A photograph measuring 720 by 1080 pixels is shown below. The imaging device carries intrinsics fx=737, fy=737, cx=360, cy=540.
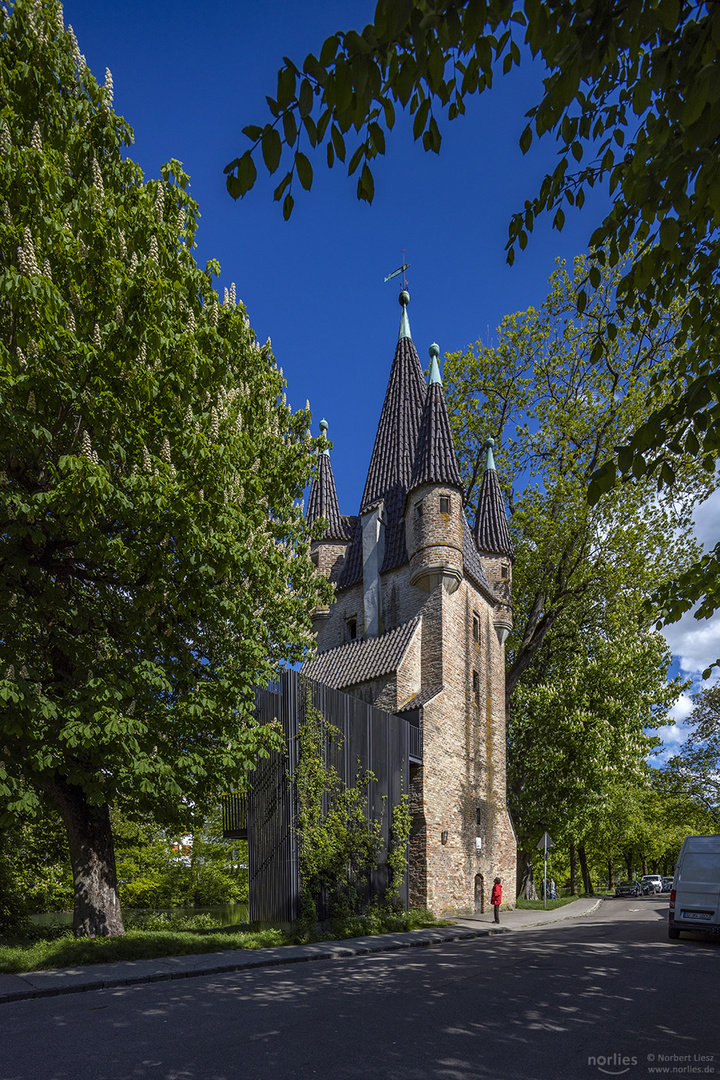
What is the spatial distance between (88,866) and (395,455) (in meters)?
19.5

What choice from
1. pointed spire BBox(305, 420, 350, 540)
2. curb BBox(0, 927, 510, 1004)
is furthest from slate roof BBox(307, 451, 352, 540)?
curb BBox(0, 927, 510, 1004)

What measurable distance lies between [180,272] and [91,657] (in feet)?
19.0

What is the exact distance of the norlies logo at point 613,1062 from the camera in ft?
17.9

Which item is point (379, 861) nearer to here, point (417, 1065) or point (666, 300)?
point (417, 1065)

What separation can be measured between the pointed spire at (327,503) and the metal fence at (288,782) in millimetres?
12336

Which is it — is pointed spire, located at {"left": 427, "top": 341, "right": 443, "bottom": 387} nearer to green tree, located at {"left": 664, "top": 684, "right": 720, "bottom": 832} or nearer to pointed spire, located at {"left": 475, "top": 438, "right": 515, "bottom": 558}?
pointed spire, located at {"left": 475, "top": 438, "right": 515, "bottom": 558}

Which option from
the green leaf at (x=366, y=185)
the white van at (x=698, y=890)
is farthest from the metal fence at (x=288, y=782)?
the green leaf at (x=366, y=185)

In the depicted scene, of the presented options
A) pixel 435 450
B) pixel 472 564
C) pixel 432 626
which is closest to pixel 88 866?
pixel 432 626

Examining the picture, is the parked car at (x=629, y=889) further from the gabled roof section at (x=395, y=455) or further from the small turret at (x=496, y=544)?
the gabled roof section at (x=395, y=455)

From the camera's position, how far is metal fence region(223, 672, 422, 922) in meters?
15.4

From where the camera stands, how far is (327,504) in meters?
31.1

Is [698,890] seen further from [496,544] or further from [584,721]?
[496,544]

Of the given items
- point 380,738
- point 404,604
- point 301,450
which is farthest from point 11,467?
point 404,604

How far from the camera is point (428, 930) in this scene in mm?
17922
